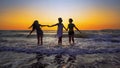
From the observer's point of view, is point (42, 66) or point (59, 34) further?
point (59, 34)

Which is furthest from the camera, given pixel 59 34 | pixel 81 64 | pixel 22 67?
pixel 59 34

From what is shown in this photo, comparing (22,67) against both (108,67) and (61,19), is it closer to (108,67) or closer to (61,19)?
(108,67)

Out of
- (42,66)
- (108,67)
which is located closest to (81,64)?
(108,67)

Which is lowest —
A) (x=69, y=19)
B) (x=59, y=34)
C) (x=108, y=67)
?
(x=108, y=67)

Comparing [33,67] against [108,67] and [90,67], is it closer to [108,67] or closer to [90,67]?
[90,67]

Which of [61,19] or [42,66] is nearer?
[42,66]

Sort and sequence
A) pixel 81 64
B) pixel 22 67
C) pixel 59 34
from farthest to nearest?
1. pixel 59 34
2. pixel 81 64
3. pixel 22 67

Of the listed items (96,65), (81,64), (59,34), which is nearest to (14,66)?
(81,64)

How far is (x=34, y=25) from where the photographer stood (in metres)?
16.5

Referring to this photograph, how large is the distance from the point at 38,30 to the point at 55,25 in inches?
62.9

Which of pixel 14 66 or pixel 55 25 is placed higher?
pixel 55 25

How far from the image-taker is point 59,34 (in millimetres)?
16078

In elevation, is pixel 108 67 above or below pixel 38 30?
below

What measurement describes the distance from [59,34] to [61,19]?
1325 millimetres
